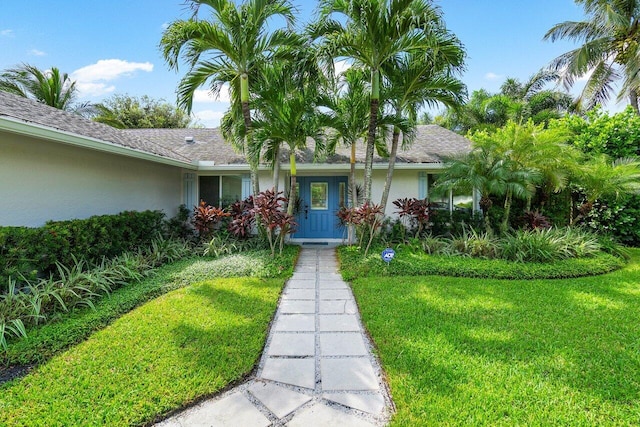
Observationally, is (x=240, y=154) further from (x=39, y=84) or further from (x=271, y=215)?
(x=39, y=84)

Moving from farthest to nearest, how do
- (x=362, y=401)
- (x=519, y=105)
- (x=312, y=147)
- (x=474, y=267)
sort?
(x=519, y=105) < (x=312, y=147) < (x=474, y=267) < (x=362, y=401)

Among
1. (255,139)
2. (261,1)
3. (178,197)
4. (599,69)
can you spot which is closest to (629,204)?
(599,69)

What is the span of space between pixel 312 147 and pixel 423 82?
13.8ft

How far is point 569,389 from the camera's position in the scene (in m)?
2.74

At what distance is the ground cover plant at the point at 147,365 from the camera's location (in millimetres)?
2500

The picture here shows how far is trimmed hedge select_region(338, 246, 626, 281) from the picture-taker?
21.1 feet

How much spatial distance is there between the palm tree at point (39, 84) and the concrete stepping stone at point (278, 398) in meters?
20.3

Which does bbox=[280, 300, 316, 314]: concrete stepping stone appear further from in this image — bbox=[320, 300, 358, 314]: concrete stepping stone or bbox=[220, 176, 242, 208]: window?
bbox=[220, 176, 242, 208]: window

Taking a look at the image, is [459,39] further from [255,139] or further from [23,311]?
[23,311]

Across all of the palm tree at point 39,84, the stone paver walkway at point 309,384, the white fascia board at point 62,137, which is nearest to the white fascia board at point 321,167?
the white fascia board at point 62,137

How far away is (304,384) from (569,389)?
2.41 metres

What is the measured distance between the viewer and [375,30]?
22.9ft

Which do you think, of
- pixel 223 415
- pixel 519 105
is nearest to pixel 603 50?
pixel 519 105

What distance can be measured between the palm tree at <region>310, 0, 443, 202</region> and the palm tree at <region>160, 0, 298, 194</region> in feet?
3.62
